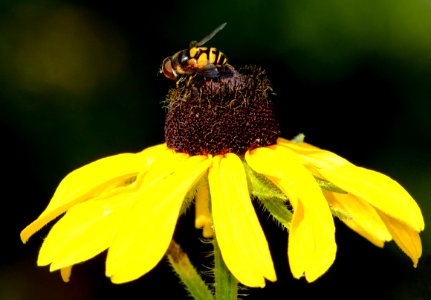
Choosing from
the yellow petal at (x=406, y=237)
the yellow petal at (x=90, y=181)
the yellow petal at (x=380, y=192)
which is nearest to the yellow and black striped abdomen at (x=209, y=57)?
the yellow petal at (x=90, y=181)

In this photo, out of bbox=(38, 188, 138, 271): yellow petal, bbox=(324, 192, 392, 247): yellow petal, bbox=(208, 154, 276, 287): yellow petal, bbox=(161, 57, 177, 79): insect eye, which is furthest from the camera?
bbox=(161, 57, 177, 79): insect eye

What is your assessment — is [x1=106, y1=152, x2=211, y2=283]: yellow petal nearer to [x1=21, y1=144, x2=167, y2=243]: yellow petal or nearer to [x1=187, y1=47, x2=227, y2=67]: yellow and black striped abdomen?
[x1=21, y1=144, x2=167, y2=243]: yellow petal

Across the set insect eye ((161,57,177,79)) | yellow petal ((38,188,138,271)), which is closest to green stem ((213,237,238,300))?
yellow petal ((38,188,138,271))

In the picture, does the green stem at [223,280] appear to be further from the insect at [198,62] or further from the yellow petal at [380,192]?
the insect at [198,62]

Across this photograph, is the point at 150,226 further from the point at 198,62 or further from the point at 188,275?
the point at 198,62

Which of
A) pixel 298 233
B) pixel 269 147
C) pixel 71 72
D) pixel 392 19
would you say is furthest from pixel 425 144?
pixel 298 233

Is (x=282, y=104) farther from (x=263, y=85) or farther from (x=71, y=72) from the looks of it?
(x=263, y=85)

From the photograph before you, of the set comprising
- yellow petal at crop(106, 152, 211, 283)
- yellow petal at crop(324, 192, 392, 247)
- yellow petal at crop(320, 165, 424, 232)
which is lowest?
yellow petal at crop(324, 192, 392, 247)
